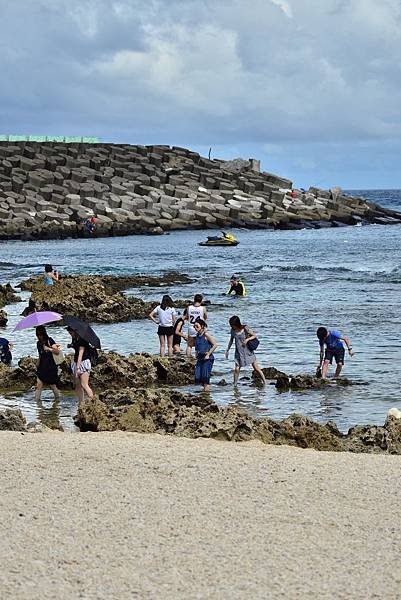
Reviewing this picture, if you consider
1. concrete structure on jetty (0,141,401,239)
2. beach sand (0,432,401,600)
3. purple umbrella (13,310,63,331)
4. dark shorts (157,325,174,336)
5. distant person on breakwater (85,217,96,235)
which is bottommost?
beach sand (0,432,401,600)

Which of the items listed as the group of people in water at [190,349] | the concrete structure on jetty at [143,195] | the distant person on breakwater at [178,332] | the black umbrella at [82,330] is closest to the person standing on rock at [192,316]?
the group of people in water at [190,349]

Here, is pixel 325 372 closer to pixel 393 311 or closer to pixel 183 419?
pixel 183 419

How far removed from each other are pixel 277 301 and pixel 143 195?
1709 inches

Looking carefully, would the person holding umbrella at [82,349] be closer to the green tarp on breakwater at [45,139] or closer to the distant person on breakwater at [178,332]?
the distant person on breakwater at [178,332]

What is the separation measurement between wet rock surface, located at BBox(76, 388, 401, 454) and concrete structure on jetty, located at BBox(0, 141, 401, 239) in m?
48.3

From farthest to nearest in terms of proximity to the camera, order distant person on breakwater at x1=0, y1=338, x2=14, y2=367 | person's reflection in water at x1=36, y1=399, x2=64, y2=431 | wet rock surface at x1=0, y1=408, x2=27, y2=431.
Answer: distant person on breakwater at x1=0, y1=338, x2=14, y2=367 → person's reflection in water at x1=36, y1=399, x2=64, y2=431 → wet rock surface at x1=0, y1=408, x2=27, y2=431

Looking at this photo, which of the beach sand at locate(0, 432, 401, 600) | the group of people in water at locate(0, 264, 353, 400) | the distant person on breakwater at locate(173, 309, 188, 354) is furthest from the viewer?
the distant person on breakwater at locate(173, 309, 188, 354)

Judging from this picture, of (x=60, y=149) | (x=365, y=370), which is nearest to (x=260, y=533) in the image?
(x=365, y=370)

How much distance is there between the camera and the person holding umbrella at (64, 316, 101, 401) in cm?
1310

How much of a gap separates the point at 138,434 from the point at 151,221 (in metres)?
55.7

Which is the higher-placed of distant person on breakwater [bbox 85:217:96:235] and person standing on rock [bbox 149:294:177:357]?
distant person on breakwater [bbox 85:217:96:235]

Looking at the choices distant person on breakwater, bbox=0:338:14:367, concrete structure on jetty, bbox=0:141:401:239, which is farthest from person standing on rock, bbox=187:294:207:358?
concrete structure on jetty, bbox=0:141:401:239

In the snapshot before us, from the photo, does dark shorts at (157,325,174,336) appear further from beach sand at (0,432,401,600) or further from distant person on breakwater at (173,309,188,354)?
beach sand at (0,432,401,600)

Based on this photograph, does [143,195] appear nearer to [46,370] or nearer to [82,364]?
[46,370]
